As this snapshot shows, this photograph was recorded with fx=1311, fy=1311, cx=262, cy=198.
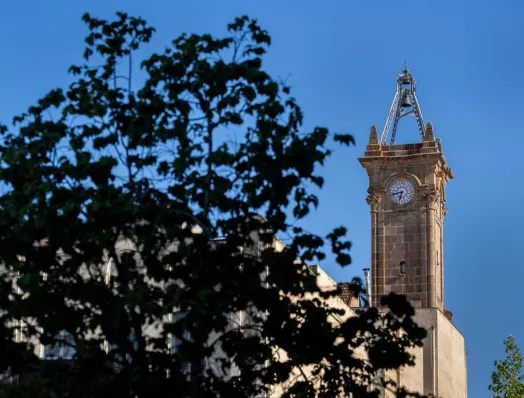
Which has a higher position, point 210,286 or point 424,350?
point 424,350

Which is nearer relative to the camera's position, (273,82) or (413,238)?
(273,82)

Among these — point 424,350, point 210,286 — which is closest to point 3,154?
point 210,286

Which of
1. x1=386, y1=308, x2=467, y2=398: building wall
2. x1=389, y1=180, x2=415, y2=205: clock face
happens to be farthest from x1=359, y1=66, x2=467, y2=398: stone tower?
x1=386, y1=308, x2=467, y2=398: building wall

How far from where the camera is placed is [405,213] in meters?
66.2

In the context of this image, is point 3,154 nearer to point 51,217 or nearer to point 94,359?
point 51,217

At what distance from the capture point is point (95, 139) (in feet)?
69.7

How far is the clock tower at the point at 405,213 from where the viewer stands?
65.2 meters

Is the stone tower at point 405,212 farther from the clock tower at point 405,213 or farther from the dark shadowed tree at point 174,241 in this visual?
the dark shadowed tree at point 174,241

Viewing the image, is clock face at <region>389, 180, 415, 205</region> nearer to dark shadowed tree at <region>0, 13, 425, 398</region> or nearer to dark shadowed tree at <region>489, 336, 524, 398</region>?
dark shadowed tree at <region>489, 336, 524, 398</region>

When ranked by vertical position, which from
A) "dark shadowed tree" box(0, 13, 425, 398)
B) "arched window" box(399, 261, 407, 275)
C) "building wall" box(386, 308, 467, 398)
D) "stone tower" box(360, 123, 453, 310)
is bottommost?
"dark shadowed tree" box(0, 13, 425, 398)

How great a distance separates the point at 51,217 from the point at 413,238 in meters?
47.9

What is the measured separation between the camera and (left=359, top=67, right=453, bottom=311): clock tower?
2566 inches

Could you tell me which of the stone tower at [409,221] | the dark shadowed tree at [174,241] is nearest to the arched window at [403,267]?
the stone tower at [409,221]

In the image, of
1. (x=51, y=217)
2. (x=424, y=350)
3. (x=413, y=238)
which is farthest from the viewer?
(x=413, y=238)
